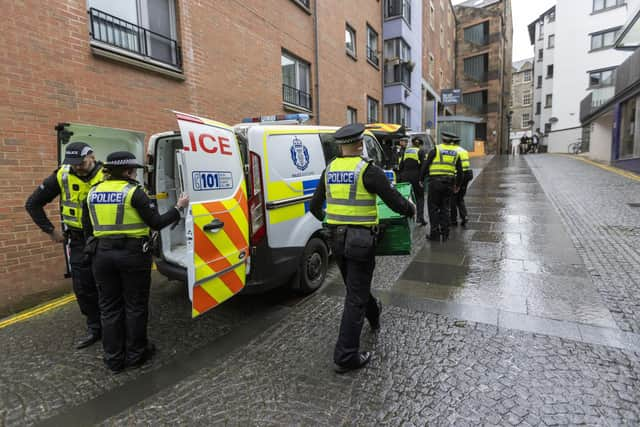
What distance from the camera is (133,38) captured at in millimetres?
5781

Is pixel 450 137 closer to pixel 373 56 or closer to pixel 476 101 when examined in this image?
pixel 373 56

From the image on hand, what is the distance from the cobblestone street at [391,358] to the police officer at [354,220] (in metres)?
0.26

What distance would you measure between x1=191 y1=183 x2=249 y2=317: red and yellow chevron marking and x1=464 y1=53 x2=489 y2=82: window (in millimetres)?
41077

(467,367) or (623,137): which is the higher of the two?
(623,137)

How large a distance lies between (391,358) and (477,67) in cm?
4181

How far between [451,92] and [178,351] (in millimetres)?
25609

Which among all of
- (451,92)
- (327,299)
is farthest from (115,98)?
(451,92)

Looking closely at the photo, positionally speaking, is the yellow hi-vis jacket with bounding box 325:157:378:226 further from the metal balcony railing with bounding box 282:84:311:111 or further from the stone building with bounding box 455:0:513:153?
the stone building with bounding box 455:0:513:153

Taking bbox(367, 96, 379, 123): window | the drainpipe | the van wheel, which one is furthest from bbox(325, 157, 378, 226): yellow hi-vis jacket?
bbox(367, 96, 379, 123): window

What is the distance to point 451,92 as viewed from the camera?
24844 millimetres

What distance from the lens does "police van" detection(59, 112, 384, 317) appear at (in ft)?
9.46

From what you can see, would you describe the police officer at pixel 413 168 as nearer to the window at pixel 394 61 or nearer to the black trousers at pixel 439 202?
the black trousers at pixel 439 202

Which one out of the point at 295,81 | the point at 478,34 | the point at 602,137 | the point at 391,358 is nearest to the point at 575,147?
the point at 602,137

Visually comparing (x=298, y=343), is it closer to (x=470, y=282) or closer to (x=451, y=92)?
(x=470, y=282)
